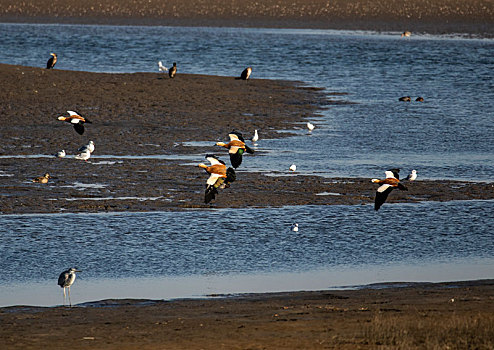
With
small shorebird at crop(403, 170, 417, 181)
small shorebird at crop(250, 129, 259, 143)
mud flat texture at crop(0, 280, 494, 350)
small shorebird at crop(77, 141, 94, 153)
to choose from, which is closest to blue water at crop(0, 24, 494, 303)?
small shorebird at crop(250, 129, 259, 143)

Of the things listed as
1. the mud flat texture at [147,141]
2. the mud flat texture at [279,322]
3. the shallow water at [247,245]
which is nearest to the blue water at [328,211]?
the shallow water at [247,245]

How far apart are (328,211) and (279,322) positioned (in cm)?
Answer: 660

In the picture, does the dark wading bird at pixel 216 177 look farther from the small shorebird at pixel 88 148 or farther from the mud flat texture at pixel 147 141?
the small shorebird at pixel 88 148

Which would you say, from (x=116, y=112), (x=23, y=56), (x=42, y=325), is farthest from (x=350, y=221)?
(x=23, y=56)

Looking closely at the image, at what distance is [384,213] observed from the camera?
1681 cm

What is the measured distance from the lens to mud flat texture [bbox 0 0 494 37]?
204 feet

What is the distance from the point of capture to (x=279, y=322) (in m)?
10.3

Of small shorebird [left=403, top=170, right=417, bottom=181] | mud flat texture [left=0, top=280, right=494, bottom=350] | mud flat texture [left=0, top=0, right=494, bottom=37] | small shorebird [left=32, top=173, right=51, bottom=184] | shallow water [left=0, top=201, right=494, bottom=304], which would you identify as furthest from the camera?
mud flat texture [left=0, top=0, right=494, bottom=37]

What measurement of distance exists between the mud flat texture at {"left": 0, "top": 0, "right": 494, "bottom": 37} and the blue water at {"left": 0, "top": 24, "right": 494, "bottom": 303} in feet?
62.8

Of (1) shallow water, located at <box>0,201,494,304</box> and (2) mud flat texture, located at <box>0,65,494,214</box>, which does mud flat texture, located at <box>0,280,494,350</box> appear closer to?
(1) shallow water, located at <box>0,201,494,304</box>

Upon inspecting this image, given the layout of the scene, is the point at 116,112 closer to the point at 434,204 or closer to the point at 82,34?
the point at 434,204

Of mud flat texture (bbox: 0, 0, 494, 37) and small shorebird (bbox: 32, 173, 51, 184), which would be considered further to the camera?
mud flat texture (bbox: 0, 0, 494, 37)

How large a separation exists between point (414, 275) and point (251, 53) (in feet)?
105

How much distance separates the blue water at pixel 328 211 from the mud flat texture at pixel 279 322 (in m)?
1.34
